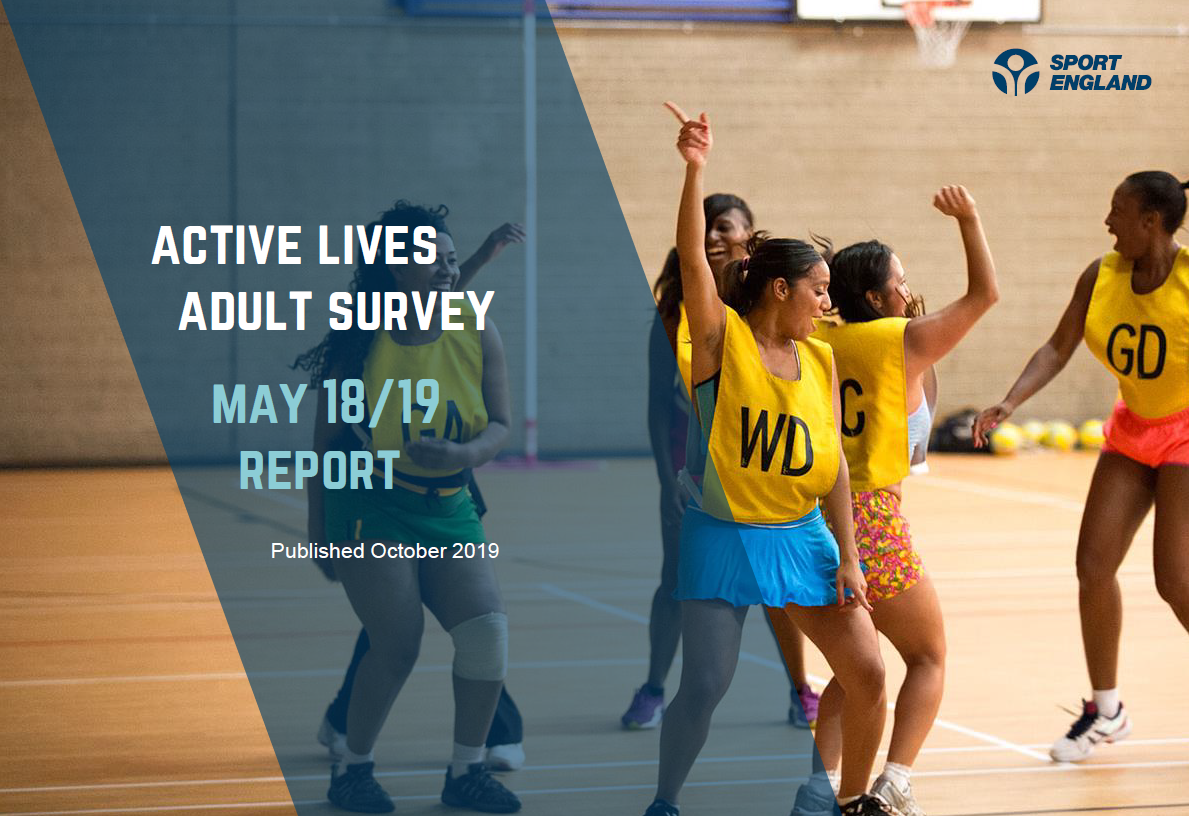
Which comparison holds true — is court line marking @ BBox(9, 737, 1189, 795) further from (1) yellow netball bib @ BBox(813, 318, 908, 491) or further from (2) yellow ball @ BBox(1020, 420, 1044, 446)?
(2) yellow ball @ BBox(1020, 420, 1044, 446)

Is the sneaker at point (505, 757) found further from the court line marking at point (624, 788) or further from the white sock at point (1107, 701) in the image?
the white sock at point (1107, 701)

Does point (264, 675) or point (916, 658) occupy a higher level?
point (916, 658)

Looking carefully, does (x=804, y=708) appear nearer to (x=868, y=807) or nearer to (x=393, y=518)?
(x=868, y=807)

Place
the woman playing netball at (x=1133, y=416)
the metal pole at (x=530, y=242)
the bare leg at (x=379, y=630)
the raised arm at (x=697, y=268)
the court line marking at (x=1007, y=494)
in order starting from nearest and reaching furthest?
the raised arm at (x=697, y=268) → the bare leg at (x=379, y=630) → the woman playing netball at (x=1133, y=416) → the court line marking at (x=1007, y=494) → the metal pole at (x=530, y=242)

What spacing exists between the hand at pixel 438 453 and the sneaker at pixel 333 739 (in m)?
0.94

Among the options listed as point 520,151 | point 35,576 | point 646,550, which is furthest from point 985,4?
point 35,576

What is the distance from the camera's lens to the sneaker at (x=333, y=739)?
4.49 m

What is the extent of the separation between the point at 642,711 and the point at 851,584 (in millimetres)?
1747

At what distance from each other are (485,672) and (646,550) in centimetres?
554

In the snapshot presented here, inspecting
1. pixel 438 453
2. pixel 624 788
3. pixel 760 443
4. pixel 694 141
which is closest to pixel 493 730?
pixel 624 788

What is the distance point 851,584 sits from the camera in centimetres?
338

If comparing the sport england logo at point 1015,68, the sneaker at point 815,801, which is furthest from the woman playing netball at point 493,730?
the sport england logo at point 1015,68

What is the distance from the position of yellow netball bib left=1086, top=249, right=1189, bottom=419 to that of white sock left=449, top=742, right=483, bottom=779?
6.52 feet

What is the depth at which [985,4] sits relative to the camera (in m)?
14.9
